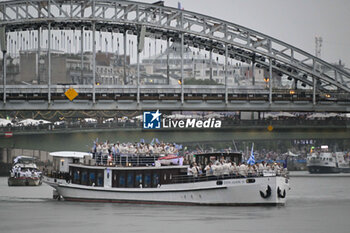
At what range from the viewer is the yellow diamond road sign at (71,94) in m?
102

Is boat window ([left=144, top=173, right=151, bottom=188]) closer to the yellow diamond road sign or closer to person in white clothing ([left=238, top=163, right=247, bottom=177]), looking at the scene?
person in white clothing ([left=238, top=163, right=247, bottom=177])

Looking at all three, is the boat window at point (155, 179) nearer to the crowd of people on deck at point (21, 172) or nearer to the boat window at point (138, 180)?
the boat window at point (138, 180)


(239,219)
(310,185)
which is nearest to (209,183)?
(239,219)

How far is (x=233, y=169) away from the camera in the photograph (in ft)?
207

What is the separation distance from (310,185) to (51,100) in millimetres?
30007

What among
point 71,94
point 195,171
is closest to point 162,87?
point 71,94

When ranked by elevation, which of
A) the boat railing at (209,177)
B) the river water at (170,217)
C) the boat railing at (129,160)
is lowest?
the river water at (170,217)

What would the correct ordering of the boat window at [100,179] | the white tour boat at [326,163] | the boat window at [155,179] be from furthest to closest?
the white tour boat at [326,163]
the boat window at [100,179]
the boat window at [155,179]

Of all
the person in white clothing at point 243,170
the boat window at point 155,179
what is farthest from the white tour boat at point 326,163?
the person in white clothing at point 243,170

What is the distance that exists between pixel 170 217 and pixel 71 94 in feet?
156

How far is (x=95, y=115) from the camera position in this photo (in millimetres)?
134375

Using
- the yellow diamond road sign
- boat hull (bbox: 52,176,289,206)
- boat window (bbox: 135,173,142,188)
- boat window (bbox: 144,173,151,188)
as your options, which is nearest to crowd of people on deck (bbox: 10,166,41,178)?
the yellow diamond road sign

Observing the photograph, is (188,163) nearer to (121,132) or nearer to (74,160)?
(74,160)

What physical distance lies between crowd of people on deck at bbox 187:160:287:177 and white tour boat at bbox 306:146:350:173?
66452 millimetres
